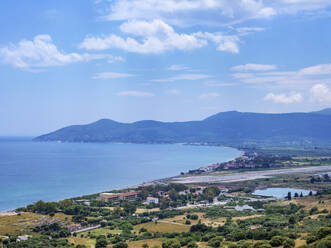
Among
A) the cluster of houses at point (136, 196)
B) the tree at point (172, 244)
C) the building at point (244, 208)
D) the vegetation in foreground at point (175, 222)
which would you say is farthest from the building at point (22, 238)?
the building at point (244, 208)

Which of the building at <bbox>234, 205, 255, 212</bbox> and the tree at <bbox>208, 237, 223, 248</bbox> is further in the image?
the building at <bbox>234, 205, 255, 212</bbox>

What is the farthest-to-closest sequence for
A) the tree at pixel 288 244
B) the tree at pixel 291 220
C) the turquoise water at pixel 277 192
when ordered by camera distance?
the turquoise water at pixel 277 192 → the tree at pixel 291 220 → the tree at pixel 288 244

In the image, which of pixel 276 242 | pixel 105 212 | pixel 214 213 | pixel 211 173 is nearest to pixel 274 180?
pixel 211 173

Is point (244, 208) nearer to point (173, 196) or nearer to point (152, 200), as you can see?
point (173, 196)

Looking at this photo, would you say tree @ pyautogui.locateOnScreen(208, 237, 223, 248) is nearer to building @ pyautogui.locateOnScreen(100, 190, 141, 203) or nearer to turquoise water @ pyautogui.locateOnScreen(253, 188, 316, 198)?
building @ pyautogui.locateOnScreen(100, 190, 141, 203)

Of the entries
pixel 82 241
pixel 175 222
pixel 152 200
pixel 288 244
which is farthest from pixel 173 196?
pixel 288 244

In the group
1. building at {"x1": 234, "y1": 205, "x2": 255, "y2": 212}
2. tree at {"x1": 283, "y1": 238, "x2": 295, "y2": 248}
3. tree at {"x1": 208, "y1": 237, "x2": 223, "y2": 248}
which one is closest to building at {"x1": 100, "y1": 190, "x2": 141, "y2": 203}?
building at {"x1": 234, "y1": 205, "x2": 255, "y2": 212}

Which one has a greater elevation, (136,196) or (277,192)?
(136,196)

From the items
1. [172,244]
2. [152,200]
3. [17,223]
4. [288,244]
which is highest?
[288,244]

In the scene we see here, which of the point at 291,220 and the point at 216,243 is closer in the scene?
A: the point at 216,243

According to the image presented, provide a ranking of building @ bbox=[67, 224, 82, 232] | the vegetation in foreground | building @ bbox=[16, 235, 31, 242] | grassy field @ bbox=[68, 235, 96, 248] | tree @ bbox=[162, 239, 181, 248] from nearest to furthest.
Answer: tree @ bbox=[162, 239, 181, 248], the vegetation in foreground, grassy field @ bbox=[68, 235, 96, 248], building @ bbox=[16, 235, 31, 242], building @ bbox=[67, 224, 82, 232]

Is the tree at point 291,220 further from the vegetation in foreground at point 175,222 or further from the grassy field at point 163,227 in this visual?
the grassy field at point 163,227

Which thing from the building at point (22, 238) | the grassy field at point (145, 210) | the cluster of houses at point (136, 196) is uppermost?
the building at point (22, 238)

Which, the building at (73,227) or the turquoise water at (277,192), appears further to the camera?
the turquoise water at (277,192)
